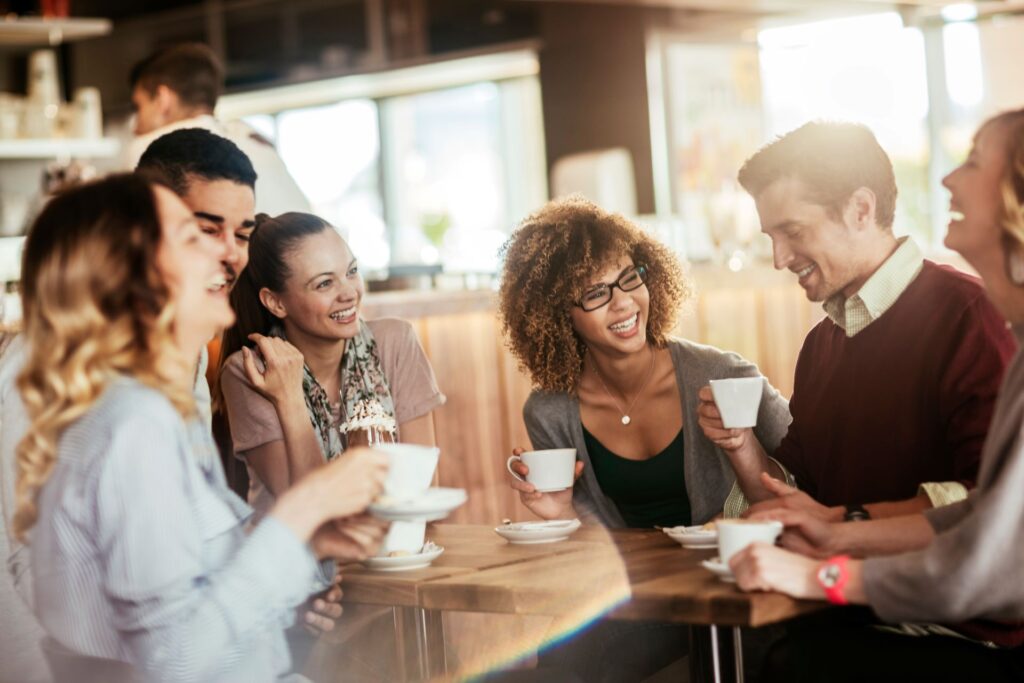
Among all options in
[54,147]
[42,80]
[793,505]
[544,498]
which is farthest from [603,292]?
[42,80]

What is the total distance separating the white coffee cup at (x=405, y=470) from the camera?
69.8 inches

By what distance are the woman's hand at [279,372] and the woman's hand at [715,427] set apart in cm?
85

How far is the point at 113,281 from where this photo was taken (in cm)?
158

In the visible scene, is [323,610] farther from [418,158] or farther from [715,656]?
[418,158]

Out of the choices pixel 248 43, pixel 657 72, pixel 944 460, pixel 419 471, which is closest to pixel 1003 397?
pixel 944 460

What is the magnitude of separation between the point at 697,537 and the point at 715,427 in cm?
30

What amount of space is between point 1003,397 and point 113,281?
1.19 metres

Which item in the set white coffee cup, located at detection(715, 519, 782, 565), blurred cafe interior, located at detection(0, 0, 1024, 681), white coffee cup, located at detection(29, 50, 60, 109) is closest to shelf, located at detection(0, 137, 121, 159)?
blurred cafe interior, located at detection(0, 0, 1024, 681)

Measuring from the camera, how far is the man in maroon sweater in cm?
213

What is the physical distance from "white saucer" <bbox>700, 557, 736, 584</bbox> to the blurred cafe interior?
3.43 meters

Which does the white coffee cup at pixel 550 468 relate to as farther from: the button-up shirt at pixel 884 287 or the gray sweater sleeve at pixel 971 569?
the gray sweater sleeve at pixel 971 569

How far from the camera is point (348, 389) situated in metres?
2.79

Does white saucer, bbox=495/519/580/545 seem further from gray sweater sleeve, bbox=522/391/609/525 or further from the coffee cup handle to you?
gray sweater sleeve, bbox=522/391/609/525

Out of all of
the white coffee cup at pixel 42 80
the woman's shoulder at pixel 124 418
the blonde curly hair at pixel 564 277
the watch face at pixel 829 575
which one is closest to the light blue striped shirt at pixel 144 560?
the woman's shoulder at pixel 124 418
